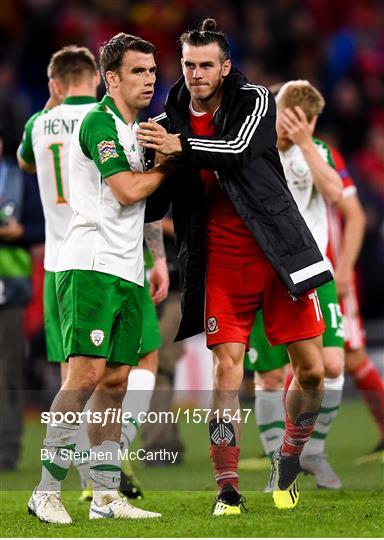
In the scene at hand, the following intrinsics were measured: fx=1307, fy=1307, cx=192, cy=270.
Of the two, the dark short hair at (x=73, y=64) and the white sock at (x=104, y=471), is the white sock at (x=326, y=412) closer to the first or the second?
the white sock at (x=104, y=471)

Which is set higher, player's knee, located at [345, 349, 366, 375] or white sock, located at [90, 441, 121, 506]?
white sock, located at [90, 441, 121, 506]

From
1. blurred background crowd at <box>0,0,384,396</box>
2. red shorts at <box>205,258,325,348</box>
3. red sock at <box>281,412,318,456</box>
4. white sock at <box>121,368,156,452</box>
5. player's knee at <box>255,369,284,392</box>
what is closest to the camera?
red shorts at <box>205,258,325,348</box>

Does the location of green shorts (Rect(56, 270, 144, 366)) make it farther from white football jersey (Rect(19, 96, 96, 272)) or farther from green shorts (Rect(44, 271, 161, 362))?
white football jersey (Rect(19, 96, 96, 272))

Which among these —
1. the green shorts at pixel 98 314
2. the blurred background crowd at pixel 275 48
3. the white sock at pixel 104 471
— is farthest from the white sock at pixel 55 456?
the blurred background crowd at pixel 275 48

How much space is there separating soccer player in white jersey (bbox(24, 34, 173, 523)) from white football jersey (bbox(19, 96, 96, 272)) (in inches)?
50.7

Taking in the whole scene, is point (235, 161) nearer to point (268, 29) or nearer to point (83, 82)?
point (83, 82)

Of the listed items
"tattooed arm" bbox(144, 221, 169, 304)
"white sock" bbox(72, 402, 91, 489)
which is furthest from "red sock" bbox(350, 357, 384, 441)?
"white sock" bbox(72, 402, 91, 489)

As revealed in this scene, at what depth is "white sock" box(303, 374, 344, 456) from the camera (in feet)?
25.1

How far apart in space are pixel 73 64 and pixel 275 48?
9.06 metres

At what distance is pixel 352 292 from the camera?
8828 mm

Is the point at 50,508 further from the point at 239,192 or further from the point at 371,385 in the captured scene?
the point at 371,385

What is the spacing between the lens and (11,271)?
9109 mm

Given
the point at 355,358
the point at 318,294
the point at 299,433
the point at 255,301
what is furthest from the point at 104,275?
the point at 355,358

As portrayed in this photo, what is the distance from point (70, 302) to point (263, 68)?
10418 millimetres
